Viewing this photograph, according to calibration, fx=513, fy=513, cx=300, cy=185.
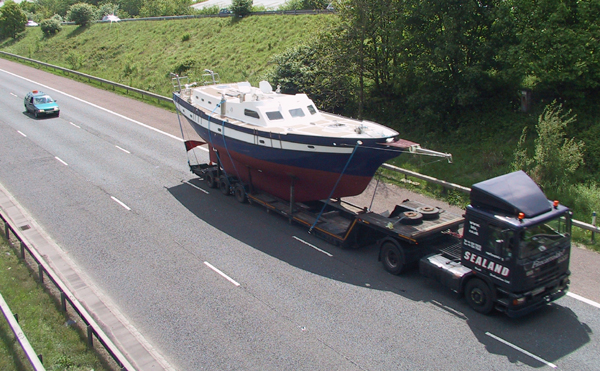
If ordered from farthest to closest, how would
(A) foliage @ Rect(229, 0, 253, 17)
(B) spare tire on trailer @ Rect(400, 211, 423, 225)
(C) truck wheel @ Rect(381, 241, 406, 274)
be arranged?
1. (A) foliage @ Rect(229, 0, 253, 17)
2. (B) spare tire on trailer @ Rect(400, 211, 423, 225)
3. (C) truck wheel @ Rect(381, 241, 406, 274)

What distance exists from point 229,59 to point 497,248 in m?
32.0

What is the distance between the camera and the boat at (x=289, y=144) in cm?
1449

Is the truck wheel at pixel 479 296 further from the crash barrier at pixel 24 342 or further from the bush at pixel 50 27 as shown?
the bush at pixel 50 27

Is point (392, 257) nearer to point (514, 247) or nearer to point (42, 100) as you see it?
point (514, 247)

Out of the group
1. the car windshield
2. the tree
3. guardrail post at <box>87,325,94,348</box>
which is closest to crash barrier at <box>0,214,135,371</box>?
guardrail post at <box>87,325,94,348</box>

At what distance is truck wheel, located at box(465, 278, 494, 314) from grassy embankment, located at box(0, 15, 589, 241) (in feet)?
22.5

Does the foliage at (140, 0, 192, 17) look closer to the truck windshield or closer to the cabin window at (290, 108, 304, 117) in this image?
the cabin window at (290, 108, 304, 117)

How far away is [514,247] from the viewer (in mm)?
10344

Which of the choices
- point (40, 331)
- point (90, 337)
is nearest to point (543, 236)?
point (90, 337)

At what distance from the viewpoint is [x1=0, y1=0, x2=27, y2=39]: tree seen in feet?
212

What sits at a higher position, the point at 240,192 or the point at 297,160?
the point at 297,160

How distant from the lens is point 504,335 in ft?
34.8

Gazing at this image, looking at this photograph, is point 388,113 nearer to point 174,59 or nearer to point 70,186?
point 70,186

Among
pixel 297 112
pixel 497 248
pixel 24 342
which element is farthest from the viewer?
pixel 297 112
